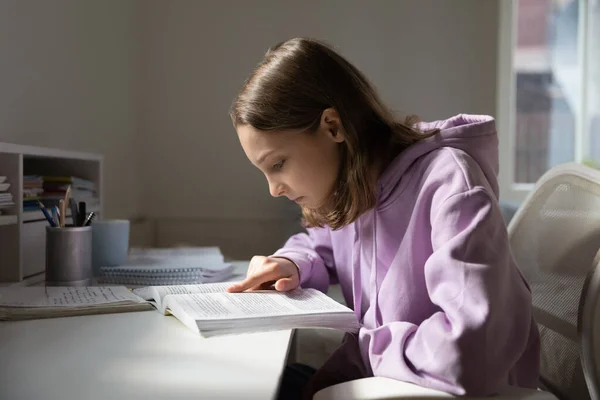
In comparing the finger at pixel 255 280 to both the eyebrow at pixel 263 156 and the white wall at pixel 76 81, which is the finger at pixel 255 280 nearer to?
the eyebrow at pixel 263 156

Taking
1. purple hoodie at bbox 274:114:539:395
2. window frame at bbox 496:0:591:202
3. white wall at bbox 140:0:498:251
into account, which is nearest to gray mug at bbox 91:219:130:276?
purple hoodie at bbox 274:114:539:395

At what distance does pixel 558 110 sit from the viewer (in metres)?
2.68

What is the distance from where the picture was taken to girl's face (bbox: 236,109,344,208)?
3.32 ft

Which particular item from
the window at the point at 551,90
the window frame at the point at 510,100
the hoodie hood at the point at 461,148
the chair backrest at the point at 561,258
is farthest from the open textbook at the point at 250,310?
the window at the point at 551,90

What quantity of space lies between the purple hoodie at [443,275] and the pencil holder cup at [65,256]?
1.27 feet

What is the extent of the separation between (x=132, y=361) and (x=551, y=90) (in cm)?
240

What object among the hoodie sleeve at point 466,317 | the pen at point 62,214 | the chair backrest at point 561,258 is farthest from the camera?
the pen at point 62,214

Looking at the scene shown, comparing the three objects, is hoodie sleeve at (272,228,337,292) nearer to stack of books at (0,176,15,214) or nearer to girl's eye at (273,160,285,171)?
girl's eye at (273,160,285,171)

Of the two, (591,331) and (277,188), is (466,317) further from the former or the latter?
(277,188)

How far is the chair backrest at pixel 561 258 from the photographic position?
966 mm


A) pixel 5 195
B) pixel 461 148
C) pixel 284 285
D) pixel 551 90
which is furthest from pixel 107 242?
pixel 551 90

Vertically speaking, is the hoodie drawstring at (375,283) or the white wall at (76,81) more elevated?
the white wall at (76,81)

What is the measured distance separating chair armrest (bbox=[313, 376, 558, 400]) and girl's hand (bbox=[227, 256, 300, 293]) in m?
0.33

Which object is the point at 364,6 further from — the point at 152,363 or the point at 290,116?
the point at 152,363
